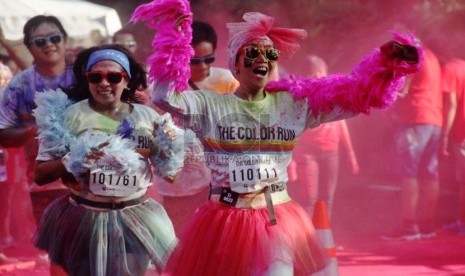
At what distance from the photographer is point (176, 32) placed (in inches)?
187

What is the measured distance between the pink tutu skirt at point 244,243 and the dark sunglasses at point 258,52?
0.77 metres

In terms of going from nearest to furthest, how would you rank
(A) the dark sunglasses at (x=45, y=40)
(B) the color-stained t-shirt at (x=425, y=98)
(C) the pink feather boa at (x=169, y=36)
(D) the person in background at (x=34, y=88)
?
1. (C) the pink feather boa at (x=169, y=36)
2. (D) the person in background at (x=34, y=88)
3. (A) the dark sunglasses at (x=45, y=40)
4. (B) the color-stained t-shirt at (x=425, y=98)

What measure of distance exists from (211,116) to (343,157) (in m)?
6.25

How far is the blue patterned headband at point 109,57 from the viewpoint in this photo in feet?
17.0

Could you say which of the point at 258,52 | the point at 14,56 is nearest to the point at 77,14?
the point at 14,56

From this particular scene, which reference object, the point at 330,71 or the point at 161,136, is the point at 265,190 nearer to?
the point at 161,136

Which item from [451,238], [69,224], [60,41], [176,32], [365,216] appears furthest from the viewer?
[365,216]

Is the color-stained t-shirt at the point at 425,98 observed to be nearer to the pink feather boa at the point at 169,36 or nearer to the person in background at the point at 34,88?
the person in background at the point at 34,88

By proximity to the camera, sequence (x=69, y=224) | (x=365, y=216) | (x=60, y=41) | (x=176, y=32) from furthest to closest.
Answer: (x=365, y=216), (x=60, y=41), (x=69, y=224), (x=176, y=32)

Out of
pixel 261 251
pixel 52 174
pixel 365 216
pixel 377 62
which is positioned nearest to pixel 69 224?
pixel 52 174

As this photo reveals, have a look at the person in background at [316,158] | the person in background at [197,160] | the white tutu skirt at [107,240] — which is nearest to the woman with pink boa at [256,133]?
the white tutu skirt at [107,240]

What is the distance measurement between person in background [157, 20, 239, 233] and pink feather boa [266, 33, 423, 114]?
153 cm

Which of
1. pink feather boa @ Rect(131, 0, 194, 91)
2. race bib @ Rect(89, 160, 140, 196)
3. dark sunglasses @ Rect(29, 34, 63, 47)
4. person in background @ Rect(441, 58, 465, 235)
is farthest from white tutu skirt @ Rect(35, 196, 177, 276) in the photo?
person in background @ Rect(441, 58, 465, 235)

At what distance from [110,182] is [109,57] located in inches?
26.8
